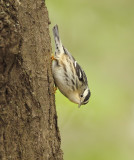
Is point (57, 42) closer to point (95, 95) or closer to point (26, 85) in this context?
point (95, 95)

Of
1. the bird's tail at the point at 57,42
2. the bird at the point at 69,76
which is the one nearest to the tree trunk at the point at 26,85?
the bird at the point at 69,76

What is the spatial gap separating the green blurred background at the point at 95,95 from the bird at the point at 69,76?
0.12m

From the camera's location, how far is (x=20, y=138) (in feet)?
10.2

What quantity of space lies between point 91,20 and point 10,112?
2.96m

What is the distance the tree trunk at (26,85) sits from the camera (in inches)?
109

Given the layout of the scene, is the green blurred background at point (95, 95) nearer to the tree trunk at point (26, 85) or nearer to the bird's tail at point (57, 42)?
the bird's tail at point (57, 42)

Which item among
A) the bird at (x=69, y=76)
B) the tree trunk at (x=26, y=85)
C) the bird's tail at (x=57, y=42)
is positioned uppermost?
the bird's tail at (x=57, y=42)

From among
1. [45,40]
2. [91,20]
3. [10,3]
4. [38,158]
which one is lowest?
[38,158]

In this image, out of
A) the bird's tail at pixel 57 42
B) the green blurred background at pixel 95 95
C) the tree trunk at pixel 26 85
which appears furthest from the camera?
the bird's tail at pixel 57 42

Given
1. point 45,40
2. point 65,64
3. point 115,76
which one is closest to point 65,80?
point 65,64

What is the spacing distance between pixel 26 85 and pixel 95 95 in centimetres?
182

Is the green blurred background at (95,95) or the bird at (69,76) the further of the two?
the green blurred background at (95,95)

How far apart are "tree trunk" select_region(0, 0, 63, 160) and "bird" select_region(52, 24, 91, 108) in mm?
1153

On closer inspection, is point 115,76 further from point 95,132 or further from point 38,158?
point 38,158
